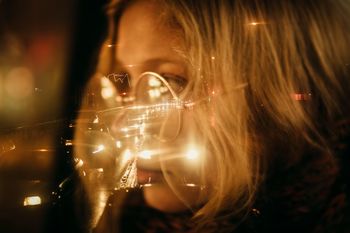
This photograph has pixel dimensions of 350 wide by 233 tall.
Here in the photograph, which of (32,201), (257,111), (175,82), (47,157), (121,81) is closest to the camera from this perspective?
(257,111)

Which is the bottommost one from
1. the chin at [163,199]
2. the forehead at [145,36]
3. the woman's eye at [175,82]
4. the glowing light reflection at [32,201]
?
the glowing light reflection at [32,201]

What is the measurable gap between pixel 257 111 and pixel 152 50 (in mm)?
1079

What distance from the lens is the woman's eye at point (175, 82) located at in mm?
3197

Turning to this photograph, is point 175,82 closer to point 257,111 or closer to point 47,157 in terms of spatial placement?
point 257,111

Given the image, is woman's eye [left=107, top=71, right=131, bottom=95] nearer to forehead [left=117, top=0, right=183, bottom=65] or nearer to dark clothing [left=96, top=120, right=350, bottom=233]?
forehead [left=117, top=0, right=183, bottom=65]

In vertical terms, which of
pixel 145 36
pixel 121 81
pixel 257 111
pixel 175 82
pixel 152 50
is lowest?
pixel 257 111

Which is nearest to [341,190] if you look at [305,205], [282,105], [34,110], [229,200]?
[305,205]

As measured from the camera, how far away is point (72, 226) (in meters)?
7.95

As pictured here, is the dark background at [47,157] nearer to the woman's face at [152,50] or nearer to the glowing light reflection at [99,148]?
the woman's face at [152,50]

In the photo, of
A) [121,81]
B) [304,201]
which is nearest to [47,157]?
[121,81]

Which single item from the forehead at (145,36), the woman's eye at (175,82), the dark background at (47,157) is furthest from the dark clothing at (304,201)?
the dark background at (47,157)

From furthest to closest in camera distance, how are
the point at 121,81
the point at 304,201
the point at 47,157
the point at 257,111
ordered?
the point at 47,157 → the point at 121,81 → the point at 257,111 → the point at 304,201

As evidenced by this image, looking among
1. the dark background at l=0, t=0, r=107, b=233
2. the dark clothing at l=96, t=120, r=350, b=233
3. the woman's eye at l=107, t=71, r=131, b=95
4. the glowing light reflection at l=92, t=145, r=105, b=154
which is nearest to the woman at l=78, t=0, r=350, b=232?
the dark clothing at l=96, t=120, r=350, b=233

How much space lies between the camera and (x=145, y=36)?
328cm
